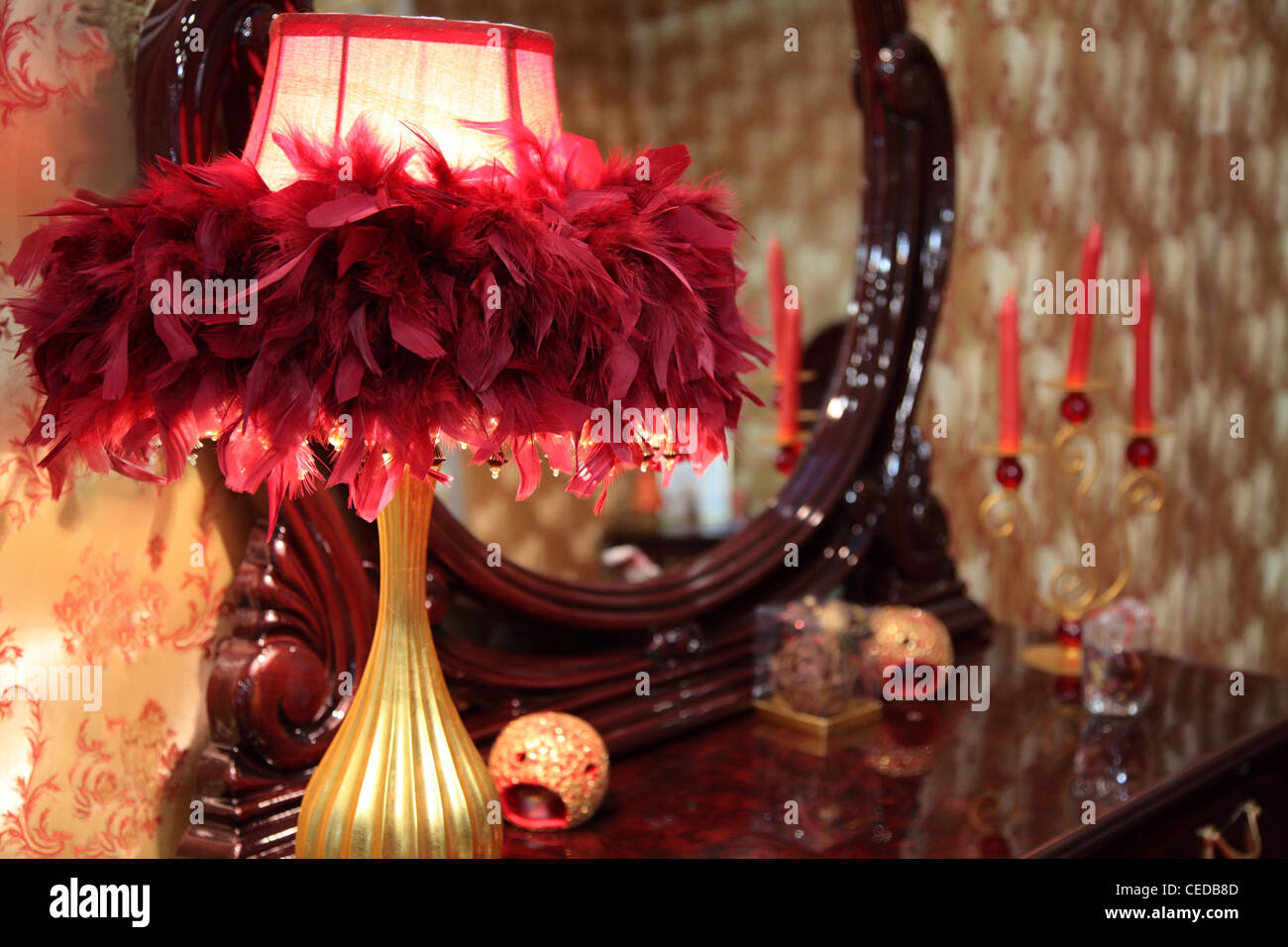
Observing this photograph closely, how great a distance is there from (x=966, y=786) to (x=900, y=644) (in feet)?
0.84

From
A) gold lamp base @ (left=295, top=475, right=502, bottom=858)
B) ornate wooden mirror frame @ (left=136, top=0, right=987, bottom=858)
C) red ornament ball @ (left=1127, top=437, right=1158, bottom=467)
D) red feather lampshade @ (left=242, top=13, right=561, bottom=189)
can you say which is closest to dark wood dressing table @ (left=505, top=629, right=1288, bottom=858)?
ornate wooden mirror frame @ (left=136, top=0, right=987, bottom=858)

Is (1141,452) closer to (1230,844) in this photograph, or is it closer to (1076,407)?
(1076,407)

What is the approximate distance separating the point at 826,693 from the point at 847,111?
2.59 feet

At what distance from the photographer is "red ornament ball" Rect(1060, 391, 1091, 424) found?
1.67m

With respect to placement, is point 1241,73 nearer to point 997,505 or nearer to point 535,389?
point 997,505

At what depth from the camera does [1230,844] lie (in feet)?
4.40

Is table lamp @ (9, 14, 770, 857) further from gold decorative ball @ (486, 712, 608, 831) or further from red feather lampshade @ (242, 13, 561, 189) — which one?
gold decorative ball @ (486, 712, 608, 831)

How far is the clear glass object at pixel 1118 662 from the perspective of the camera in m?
1.35

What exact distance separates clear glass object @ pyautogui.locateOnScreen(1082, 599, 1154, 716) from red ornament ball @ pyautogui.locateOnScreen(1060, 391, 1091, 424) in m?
0.38

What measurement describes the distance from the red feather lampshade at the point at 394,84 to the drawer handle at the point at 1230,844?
1.00 meters

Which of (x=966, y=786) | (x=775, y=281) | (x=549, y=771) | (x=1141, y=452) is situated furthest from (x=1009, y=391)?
(x=549, y=771)

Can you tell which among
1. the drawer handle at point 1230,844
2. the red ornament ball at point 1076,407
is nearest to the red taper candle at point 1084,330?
the red ornament ball at point 1076,407

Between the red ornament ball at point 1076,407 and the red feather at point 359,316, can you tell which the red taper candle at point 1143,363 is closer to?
the red ornament ball at point 1076,407
